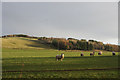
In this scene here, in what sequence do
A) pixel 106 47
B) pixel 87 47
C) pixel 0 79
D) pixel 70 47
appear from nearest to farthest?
pixel 0 79, pixel 70 47, pixel 87 47, pixel 106 47

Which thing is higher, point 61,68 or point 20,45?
point 20,45

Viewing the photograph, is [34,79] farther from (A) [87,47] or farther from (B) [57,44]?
(A) [87,47]

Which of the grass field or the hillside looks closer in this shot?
the grass field

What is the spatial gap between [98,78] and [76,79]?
230 centimetres

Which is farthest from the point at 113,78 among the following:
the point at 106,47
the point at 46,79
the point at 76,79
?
the point at 106,47

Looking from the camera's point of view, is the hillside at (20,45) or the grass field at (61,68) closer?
the grass field at (61,68)

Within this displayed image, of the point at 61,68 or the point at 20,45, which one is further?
the point at 20,45

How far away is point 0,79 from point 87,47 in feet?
372

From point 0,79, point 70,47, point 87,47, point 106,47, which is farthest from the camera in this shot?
point 106,47

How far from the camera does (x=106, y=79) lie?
10.6m

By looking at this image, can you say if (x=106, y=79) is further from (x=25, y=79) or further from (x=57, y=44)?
(x=57, y=44)

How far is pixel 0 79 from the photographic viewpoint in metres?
10.6

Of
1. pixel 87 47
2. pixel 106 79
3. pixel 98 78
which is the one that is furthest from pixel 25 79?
pixel 87 47

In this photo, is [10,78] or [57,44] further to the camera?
[57,44]
